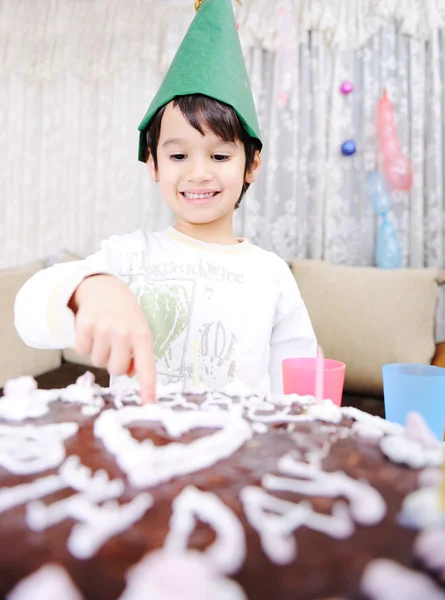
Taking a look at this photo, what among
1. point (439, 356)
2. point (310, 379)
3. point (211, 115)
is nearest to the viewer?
point (310, 379)

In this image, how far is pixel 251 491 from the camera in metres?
0.36

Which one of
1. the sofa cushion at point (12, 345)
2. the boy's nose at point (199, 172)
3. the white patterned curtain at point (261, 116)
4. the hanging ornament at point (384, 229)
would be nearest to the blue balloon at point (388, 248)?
the hanging ornament at point (384, 229)

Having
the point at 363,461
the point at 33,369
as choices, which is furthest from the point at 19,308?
the point at 33,369

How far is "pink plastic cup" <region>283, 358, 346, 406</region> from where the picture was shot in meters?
0.69

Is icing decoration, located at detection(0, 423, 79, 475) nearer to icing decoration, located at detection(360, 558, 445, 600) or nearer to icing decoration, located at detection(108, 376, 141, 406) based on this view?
icing decoration, located at detection(108, 376, 141, 406)

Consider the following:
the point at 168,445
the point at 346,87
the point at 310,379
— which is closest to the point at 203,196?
the point at 310,379

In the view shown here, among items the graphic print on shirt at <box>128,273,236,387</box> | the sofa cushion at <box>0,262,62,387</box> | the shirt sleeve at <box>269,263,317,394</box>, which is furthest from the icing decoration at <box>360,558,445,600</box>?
the sofa cushion at <box>0,262,62,387</box>

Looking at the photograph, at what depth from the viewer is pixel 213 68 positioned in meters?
1.13

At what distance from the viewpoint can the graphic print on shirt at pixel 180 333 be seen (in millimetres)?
1164

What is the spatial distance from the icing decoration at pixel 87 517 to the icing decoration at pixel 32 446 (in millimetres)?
73

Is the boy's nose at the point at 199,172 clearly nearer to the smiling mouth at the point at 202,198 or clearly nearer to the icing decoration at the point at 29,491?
the smiling mouth at the point at 202,198

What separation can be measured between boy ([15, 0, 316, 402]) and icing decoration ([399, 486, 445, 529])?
0.71m

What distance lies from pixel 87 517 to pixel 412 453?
27cm

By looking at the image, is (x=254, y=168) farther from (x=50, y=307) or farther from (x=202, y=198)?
(x=50, y=307)
